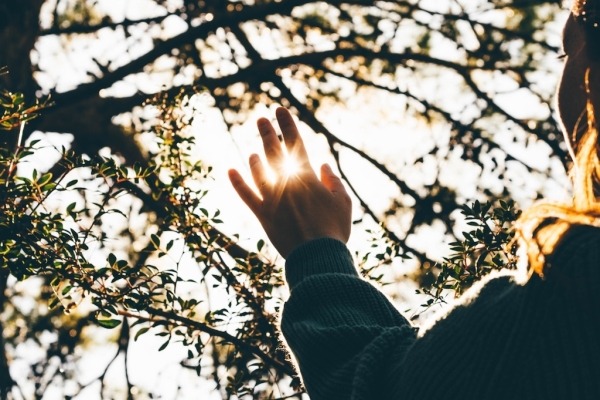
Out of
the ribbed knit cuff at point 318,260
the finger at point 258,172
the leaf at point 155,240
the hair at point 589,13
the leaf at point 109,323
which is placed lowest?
the ribbed knit cuff at point 318,260

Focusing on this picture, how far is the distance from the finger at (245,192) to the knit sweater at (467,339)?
0.33 metres

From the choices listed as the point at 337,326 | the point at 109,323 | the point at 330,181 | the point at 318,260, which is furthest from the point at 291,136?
the point at 109,323

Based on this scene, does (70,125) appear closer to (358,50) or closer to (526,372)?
(358,50)

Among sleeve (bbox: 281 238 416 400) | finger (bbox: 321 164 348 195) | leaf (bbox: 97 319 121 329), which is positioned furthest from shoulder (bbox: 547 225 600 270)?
leaf (bbox: 97 319 121 329)

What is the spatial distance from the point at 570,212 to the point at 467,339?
0.88 ft

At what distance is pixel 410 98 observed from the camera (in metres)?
5.79

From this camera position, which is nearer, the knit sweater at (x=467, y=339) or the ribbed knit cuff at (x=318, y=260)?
the knit sweater at (x=467, y=339)

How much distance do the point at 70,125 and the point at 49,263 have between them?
9.65 feet

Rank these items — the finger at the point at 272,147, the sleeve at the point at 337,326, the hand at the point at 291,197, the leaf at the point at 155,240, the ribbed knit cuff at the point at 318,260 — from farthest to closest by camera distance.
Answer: the leaf at the point at 155,240 → the finger at the point at 272,147 → the hand at the point at 291,197 → the ribbed knit cuff at the point at 318,260 → the sleeve at the point at 337,326

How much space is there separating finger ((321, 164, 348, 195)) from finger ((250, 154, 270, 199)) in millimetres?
172

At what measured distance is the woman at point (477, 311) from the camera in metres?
1.00

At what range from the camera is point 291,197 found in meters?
1.74

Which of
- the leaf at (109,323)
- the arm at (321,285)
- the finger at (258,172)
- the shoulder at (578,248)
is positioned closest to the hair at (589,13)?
the shoulder at (578,248)

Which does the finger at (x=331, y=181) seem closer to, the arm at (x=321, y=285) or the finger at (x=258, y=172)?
the arm at (x=321, y=285)
